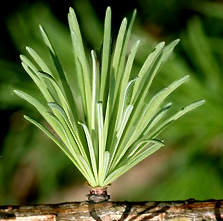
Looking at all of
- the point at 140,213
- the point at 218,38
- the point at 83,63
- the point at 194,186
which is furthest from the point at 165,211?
the point at 218,38

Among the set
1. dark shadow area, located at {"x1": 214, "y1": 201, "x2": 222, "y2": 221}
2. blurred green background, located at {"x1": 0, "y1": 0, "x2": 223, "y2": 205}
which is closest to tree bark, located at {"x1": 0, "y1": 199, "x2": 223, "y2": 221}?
dark shadow area, located at {"x1": 214, "y1": 201, "x2": 222, "y2": 221}

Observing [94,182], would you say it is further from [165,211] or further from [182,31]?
[182,31]

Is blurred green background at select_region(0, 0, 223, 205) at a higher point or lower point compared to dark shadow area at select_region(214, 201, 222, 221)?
higher

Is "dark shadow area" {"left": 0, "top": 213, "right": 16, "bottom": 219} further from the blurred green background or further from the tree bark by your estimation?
the blurred green background

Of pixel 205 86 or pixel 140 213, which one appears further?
pixel 205 86

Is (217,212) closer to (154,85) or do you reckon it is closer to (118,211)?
(118,211)

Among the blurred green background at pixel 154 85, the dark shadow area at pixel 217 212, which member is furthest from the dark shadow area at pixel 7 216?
the blurred green background at pixel 154 85

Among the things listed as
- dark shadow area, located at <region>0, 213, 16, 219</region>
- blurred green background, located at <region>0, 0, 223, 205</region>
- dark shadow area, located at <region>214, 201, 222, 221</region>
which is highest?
blurred green background, located at <region>0, 0, 223, 205</region>
